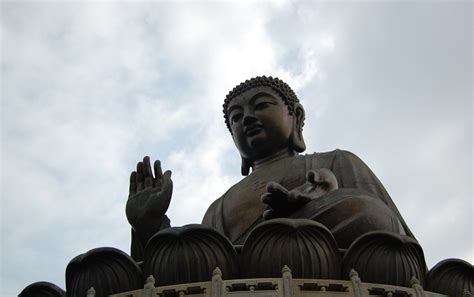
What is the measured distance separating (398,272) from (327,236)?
25.3 inches

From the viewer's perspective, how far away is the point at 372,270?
6.03 m

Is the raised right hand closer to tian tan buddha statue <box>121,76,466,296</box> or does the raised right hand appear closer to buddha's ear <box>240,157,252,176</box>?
tian tan buddha statue <box>121,76,466,296</box>

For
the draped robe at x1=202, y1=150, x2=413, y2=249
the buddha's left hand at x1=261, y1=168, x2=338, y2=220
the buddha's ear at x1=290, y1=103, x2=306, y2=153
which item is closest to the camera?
the draped robe at x1=202, y1=150, x2=413, y2=249

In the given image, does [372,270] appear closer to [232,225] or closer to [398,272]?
[398,272]

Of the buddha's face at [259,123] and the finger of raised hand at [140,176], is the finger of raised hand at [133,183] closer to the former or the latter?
the finger of raised hand at [140,176]

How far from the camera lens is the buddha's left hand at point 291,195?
7.06 m

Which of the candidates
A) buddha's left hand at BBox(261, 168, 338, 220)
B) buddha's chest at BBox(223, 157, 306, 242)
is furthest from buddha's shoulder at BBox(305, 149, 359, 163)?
buddha's left hand at BBox(261, 168, 338, 220)

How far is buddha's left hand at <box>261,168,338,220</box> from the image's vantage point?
23.2 feet

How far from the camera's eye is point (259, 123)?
973 cm

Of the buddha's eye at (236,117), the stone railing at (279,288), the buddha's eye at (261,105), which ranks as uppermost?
the buddha's eye at (261,105)

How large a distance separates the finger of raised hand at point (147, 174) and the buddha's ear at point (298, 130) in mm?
2839

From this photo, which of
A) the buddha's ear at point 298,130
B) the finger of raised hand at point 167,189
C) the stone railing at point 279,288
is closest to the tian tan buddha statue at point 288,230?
the finger of raised hand at point 167,189

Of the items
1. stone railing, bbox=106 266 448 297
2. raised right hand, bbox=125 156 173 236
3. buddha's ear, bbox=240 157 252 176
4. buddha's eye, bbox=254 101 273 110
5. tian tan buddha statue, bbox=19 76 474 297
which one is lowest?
stone railing, bbox=106 266 448 297

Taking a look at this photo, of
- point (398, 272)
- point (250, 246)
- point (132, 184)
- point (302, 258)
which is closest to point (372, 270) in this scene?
point (398, 272)
